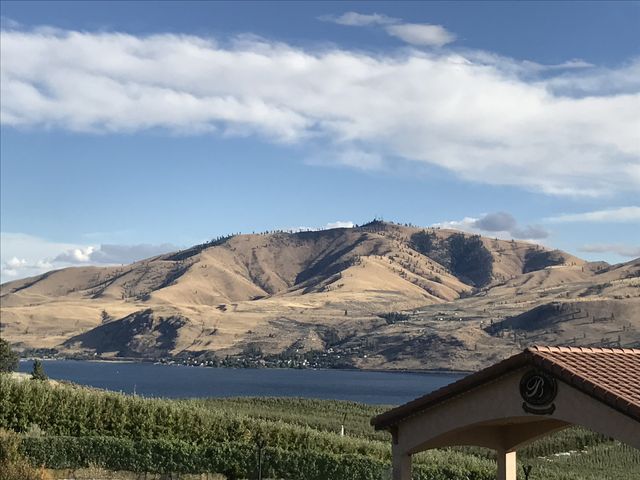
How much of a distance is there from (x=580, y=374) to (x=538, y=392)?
3.19ft

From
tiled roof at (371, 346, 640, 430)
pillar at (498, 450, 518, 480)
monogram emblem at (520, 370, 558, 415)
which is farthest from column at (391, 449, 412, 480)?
monogram emblem at (520, 370, 558, 415)

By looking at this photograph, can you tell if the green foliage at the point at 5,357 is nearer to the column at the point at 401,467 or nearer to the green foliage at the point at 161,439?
the green foliage at the point at 161,439

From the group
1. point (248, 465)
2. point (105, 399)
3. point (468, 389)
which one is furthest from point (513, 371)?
point (105, 399)

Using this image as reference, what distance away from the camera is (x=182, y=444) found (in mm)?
41781

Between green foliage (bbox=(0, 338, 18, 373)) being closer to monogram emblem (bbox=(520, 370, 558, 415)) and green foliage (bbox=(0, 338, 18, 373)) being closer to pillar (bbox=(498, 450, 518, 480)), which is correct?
pillar (bbox=(498, 450, 518, 480))

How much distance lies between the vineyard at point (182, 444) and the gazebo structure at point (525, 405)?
52.5 ft

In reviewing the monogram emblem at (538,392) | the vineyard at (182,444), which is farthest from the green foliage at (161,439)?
the monogram emblem at (538,392)

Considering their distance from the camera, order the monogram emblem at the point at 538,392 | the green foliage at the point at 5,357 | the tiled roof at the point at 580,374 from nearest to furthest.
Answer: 1. the tiled roof at the point at 580,374
2. the monogram emblem at the point at 538,392
3. the green foliage at the point at 5,357

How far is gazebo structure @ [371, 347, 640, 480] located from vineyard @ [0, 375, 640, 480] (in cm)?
1600

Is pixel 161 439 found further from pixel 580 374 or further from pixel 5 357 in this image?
pixel 5 357

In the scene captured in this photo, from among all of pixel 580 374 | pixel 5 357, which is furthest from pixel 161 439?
pixel 5 357

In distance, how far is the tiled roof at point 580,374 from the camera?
16.8 meters

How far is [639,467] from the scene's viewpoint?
5734cm

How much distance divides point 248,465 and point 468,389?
977 inches
